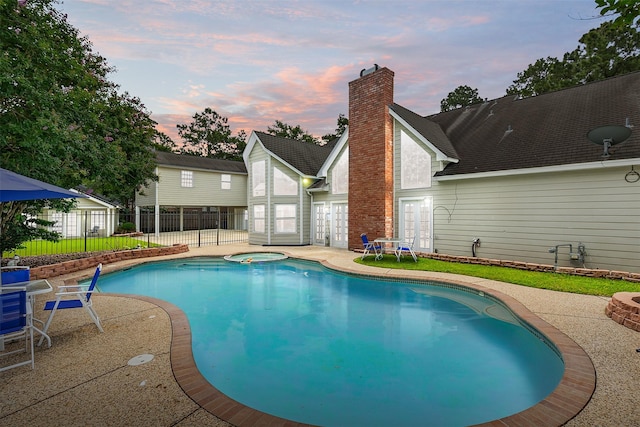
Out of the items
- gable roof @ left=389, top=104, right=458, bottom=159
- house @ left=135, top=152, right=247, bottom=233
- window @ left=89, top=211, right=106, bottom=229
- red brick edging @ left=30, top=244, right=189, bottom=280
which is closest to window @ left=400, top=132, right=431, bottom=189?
gable roof @ left=389, top=104, right=458, bottom=159

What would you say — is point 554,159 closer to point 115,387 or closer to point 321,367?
point 321,367

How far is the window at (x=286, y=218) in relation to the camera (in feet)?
58.5

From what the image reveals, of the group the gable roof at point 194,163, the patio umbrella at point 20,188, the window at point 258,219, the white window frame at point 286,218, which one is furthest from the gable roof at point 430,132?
the gable roof at point 194,163

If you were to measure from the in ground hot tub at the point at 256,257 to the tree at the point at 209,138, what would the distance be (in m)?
37.7

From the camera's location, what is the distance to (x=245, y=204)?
3014cm

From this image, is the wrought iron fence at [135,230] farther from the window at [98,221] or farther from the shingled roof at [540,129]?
the shingled roof at [540,129]

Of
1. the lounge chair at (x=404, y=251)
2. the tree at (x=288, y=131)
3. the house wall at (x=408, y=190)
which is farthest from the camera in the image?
the tree at (x=288, y=131)

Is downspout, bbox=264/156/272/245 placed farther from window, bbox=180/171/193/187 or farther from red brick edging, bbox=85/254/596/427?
red brick edging, bbox=85/254/596/427

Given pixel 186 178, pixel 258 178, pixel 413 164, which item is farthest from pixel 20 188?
pixel 186 178

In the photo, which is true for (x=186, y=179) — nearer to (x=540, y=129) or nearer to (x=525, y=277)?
(x=540, y=129)

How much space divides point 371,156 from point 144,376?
1242cm

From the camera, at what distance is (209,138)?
50.3m

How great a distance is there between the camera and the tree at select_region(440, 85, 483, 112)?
37.2 metres

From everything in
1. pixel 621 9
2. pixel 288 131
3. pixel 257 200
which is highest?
pixel 288 131
